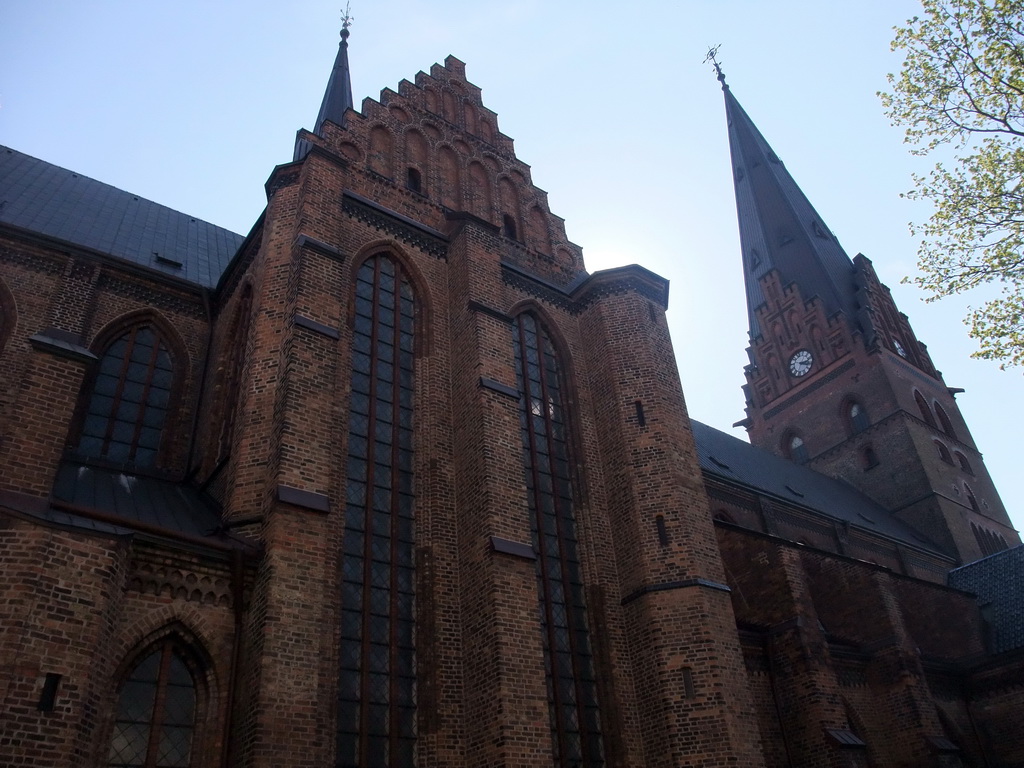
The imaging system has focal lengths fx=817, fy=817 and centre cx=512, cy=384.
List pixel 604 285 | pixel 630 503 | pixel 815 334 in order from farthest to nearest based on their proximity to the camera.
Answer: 1. pixel 815 334
2. pixel 604 285
3. pixel 630 503

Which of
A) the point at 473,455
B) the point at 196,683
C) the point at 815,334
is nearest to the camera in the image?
the point at 196,683

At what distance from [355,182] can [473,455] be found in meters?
6.21

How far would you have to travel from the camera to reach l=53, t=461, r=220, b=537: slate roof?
1059cm

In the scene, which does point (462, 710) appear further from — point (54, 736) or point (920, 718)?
point (920, 718)

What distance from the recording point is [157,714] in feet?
29.3

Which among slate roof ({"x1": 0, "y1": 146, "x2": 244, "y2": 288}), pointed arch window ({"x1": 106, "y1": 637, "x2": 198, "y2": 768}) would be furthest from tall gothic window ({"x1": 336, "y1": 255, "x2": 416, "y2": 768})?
slate roof ({"x1": 0, "y1": 146, "x2": 244, "y2": 288})

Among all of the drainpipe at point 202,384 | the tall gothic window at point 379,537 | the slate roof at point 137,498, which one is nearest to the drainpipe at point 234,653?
the slate roof at point 137,498

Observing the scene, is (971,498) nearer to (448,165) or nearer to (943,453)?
(943,453)

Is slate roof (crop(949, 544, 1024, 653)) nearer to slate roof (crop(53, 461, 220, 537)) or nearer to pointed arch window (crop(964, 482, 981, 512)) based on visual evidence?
pointed arch window (crop(964, 482, 981, 512))

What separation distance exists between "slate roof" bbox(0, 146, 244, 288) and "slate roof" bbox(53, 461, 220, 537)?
4679 mm

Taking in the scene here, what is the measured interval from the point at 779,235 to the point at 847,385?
954cm

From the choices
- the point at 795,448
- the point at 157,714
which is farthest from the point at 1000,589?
the point at 157,714

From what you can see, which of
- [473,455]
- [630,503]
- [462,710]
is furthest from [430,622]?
[630,503]

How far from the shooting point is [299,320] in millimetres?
→ 11953
